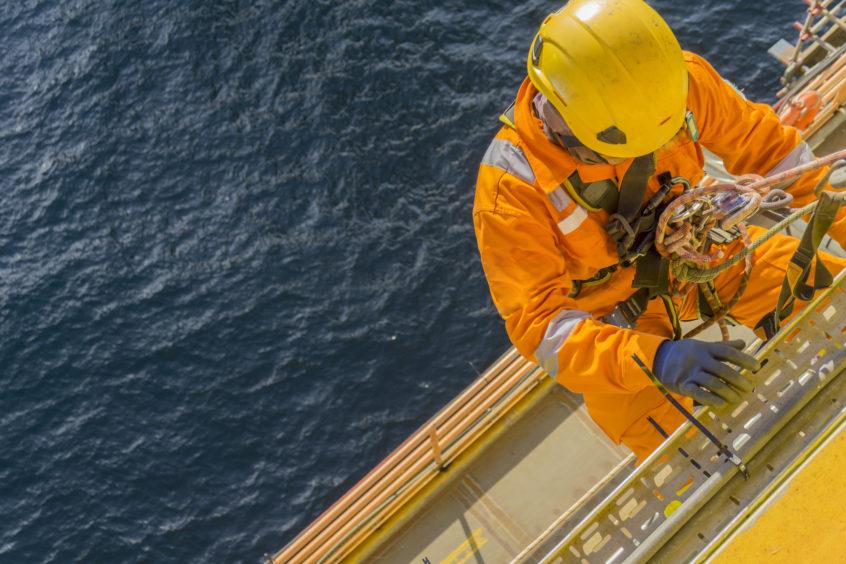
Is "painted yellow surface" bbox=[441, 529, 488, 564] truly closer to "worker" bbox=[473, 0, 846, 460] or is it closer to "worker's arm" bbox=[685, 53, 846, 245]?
"worker" bbox=[473, 0, 846, 460]

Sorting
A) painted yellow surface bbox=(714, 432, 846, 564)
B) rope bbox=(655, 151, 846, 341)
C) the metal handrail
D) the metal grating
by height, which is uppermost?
the metal handrail

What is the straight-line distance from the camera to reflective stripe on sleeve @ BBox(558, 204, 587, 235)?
18.7 ft

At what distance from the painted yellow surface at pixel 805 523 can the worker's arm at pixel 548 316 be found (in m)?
1.30

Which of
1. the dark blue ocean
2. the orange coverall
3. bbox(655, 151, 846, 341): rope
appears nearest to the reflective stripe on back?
the orange coverall

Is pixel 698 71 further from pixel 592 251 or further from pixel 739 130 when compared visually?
pixel 592 251

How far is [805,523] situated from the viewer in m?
3.82

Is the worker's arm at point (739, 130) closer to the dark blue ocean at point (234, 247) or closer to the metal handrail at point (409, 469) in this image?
the metal handrail at point (409, 469)

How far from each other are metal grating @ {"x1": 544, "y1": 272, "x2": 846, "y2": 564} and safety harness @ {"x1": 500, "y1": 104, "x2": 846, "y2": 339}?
1.46 ft

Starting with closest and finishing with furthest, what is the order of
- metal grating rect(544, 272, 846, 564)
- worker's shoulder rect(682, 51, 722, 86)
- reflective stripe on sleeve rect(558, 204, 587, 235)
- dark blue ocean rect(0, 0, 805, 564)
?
metal grating rect(544, 272, 846, 564) < reflective stripe on sleeve rect(558, 204, 587, 235) < worker's shoulder rect(682, 51, 722, 86) < dark blue ocean rect(0, 0, 805, 564)

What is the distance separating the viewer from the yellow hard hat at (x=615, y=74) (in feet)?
16.4

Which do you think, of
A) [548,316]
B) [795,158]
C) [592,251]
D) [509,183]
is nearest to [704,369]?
[548,316]

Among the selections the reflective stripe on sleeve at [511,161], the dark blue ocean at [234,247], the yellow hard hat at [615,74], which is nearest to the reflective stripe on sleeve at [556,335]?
the reflective stripe on sleeve at [511,161]

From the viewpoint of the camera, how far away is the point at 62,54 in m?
24.3

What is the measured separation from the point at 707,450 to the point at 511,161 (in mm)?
2231
